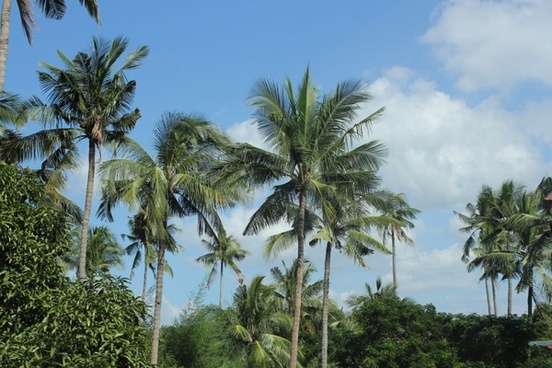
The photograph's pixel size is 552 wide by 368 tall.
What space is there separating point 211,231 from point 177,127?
396 centimetres

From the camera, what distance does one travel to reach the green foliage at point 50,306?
9.33 m

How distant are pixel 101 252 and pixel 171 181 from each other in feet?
69.3

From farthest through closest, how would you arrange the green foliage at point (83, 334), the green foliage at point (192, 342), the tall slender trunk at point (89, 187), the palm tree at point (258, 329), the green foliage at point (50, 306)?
the palm tree at point (258, 329) < the green foliage at point (192, 342) < the tall slender trunk at point (89, 187) < the green foliage at point (50, 306) < the green foliage at point (83, 334)

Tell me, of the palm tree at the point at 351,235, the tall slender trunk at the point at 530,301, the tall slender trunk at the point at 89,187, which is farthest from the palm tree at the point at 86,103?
the tall slender trunk at the point at 530,301

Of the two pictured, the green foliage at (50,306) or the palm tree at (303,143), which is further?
the palm tree at (303,143)

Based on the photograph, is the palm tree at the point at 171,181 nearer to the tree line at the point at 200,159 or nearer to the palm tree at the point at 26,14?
the tree line at the point at 200,159

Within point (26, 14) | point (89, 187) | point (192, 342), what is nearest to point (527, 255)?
point (192, 342)

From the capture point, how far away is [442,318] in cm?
3538

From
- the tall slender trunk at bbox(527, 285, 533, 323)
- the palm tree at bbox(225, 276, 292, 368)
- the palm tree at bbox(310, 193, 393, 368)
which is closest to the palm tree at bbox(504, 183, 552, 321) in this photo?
the tall slender trunk at bbox(527, 285, 533, 323)

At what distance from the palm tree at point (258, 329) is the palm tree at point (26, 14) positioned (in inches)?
745

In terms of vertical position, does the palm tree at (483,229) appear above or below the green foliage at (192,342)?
above

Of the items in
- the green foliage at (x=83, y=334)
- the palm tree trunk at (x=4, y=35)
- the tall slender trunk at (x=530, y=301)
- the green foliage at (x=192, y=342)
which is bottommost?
the green foliage at (x=83, y=334)

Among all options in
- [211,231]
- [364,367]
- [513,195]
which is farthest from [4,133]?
[513,195]

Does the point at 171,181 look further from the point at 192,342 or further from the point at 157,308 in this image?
the point at 192,342
